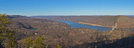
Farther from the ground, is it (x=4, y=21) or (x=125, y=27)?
(x=4, y=21)

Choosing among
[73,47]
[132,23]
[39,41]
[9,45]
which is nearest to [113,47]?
[73,47]

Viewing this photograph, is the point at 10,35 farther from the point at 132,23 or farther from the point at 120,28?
the point at 132,23

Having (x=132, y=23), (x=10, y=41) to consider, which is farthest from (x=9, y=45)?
(x=132, y=23)

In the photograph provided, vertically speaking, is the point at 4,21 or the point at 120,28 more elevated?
the point at 4,21

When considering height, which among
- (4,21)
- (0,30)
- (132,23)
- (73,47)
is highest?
(4,21)

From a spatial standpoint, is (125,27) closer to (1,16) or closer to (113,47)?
(113,47)

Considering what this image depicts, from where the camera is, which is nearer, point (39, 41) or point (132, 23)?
point (39, 41)

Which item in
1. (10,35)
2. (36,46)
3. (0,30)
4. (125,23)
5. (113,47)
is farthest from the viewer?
(125,23)

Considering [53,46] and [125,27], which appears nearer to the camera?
[53,46]

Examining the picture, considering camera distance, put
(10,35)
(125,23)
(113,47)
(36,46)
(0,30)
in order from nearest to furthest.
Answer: (0,30), (10,35), (36,46), (113,47), (125,23)
